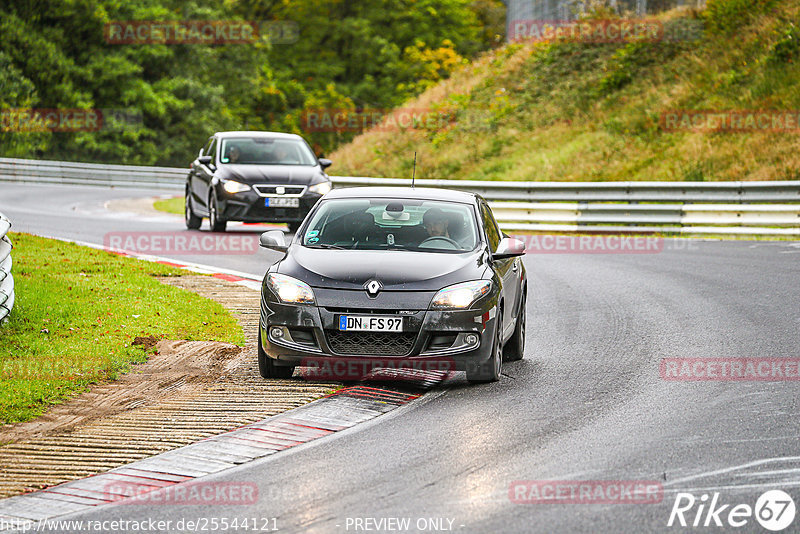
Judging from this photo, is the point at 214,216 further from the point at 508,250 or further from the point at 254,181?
the point at 508,250

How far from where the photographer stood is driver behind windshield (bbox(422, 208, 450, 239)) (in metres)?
9.66

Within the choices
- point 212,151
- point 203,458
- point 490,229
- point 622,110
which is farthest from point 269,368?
point 622,110

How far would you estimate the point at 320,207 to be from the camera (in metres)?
10.1

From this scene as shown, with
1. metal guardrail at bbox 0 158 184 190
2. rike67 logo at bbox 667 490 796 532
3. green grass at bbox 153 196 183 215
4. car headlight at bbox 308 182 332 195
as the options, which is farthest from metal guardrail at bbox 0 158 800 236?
metal guardrail at bbox 0 158 184 190

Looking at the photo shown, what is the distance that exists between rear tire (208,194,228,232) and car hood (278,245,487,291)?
467 inches

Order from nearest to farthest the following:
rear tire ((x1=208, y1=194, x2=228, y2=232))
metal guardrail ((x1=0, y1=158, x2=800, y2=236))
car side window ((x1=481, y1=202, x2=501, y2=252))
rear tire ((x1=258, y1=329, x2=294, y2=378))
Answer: rear tire ((x1=258, y1=329, x2=294, y2=378)) → car side window ((x1=481, y1=202, x2=501, y2=252)) → rear tire ((x1=208, y1=194, x2=228, y2=232)) → metal guardrail ((x1=0, y1=158, x2=800, y2=236))

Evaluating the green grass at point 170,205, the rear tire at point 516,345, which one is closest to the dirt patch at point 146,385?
the rear tire at point 516,345

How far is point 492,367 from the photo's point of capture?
29.3ft

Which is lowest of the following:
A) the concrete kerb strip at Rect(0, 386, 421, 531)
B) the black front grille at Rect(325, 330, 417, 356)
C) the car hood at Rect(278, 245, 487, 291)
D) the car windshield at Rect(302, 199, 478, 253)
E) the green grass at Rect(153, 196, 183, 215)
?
the green grass at Rect(153, 196, 183, 215)

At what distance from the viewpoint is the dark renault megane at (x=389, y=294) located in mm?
8555

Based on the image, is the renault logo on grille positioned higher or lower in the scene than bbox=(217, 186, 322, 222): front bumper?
higher

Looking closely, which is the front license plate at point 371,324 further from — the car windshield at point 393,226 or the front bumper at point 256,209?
the front bumper at point 256,209

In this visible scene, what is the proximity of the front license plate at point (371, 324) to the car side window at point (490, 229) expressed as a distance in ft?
5.02

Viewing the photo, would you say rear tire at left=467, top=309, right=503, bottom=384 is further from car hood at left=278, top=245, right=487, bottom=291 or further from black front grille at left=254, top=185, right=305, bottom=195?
black front grille at left=254, top=185, right=305, bottom=195
